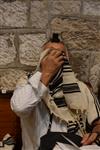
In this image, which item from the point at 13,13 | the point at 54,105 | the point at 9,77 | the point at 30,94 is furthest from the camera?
the point at 9,77

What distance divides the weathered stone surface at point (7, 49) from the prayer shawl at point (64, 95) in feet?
1.47

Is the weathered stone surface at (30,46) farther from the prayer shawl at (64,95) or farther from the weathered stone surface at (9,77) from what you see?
the prayer shawl at (64,95)

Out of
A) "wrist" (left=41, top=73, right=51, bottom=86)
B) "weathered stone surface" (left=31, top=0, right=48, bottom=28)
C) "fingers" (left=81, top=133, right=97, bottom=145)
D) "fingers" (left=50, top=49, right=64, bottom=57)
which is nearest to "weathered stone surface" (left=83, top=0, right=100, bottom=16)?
"weathered stone surface" (left=31, top=0, right=48, bottom=28)

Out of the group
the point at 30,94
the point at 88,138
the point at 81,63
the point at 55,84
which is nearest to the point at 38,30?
the point at 81,63

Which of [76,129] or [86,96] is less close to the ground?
[86,96]

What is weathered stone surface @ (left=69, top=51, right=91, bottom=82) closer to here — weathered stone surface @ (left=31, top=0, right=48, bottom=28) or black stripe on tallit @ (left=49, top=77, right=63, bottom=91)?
weathered stone surface @ (left=31, top=0, right=48, bottom=28)

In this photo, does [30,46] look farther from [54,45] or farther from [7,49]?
[54,45]

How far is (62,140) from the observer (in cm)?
157

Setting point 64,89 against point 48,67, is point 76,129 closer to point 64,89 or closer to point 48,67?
point 64,89

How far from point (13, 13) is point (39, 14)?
0.16 metres

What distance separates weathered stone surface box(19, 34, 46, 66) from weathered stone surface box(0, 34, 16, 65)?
5 cm

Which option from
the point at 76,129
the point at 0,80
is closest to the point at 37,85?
the point at 76,129

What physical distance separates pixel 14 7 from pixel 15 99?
0.63 m

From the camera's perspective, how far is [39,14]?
198 centimetres
